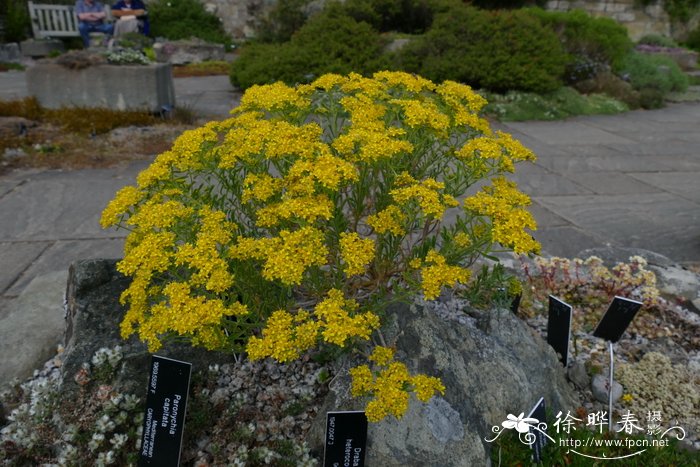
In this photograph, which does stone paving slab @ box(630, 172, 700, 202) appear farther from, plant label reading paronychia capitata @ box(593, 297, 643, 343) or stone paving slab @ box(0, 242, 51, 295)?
stone paving slab @ box(0, 242, 51, 295)

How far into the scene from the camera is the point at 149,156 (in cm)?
650

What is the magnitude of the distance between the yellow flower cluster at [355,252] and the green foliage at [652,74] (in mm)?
11345

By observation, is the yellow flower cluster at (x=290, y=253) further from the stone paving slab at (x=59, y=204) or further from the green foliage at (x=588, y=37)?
the green foliage at (x=588, y=37)

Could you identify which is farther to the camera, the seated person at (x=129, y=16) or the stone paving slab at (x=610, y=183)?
the seated person at (x=129, y=16)

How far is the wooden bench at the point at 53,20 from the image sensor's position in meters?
15.3

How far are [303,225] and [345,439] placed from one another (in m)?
0.77

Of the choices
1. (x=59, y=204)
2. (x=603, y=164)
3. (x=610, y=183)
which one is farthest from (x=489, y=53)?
(x=59, y=204)

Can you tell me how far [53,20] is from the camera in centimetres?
1547

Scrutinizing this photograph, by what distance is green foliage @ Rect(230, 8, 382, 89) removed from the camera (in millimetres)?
9586

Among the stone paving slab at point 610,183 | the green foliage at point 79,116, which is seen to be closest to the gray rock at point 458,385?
the stone paving slab at point 610,183

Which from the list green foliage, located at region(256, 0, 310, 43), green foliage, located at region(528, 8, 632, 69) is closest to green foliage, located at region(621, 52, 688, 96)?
green foliage, located at region(528, 8, 632, 69)

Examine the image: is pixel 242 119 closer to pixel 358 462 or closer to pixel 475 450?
pixel 358 462

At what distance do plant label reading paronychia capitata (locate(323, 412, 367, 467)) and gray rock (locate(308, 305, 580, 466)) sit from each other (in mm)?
136

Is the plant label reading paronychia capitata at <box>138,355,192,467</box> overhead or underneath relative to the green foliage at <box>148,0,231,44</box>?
underneath
